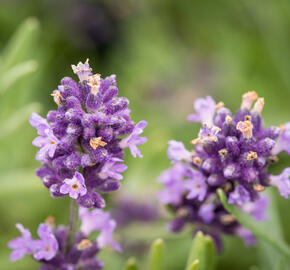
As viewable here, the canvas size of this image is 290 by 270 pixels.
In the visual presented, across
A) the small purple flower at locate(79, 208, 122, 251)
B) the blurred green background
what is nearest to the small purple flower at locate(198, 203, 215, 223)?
the small purple flower at locate(79, 208, 122, 251)

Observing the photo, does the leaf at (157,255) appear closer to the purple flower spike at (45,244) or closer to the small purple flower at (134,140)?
the purple flower spike at (45,244)

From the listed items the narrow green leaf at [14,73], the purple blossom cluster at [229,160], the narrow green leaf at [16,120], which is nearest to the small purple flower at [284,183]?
the purple blossom cluster at [229,160]

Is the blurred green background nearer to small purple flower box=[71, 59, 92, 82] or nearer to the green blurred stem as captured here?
the green blurred stem

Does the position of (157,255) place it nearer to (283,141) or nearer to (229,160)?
(229,160)

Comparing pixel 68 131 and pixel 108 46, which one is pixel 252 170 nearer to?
pixel 68 131

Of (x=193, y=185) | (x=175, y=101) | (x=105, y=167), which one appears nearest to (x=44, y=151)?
(x=105, y=167)
